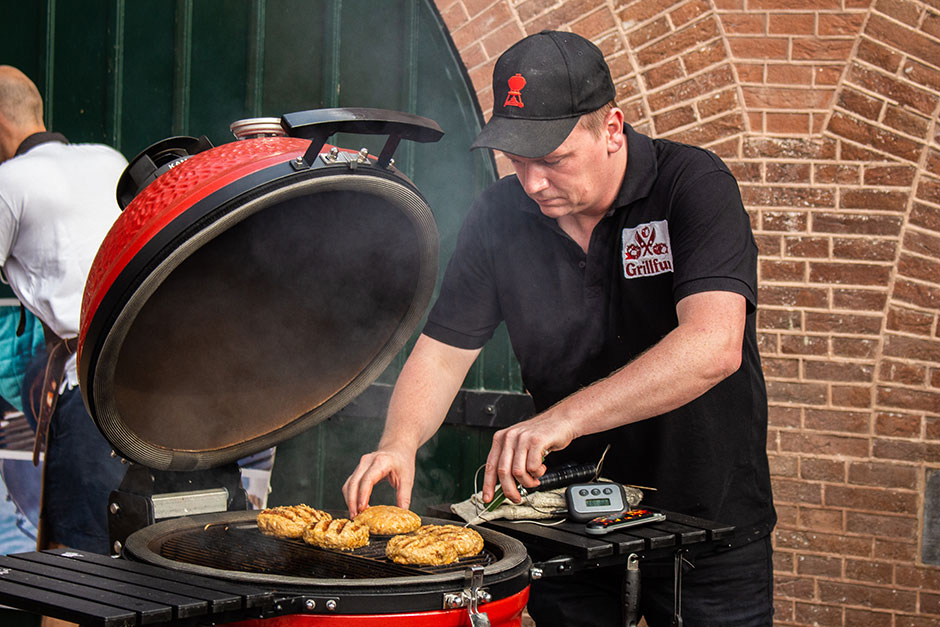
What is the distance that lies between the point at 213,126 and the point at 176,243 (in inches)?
105

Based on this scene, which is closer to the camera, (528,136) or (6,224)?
(528,136)

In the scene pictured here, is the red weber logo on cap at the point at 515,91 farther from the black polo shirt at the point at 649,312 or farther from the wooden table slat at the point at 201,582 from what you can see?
the wooden table slat at the point at 201,582

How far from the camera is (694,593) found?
259 centimetres

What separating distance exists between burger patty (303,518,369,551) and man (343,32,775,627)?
0.13m

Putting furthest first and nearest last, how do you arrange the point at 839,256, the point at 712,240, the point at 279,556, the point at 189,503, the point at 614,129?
the point at 839,256, the point at 614,129, the point at 712,240, the point at 189,503, the point at 279,556

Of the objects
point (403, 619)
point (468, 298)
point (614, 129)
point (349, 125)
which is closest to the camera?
point (403, 619)

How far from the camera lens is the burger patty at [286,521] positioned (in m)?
2.29

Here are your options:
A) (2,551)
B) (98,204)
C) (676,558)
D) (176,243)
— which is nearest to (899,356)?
(676,558)

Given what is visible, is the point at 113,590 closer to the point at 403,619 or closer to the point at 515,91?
the point at 403,619

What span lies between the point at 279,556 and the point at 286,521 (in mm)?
165

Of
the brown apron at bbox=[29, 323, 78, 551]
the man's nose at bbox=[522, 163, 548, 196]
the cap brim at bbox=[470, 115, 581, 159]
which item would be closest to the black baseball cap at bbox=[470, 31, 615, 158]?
the cap brim at bbox=[470, 115, 581, 159]

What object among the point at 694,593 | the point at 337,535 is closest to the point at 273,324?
the point at 337,535

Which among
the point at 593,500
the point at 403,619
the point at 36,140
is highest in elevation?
the point at 36,140

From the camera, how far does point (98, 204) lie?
12.8 ft
